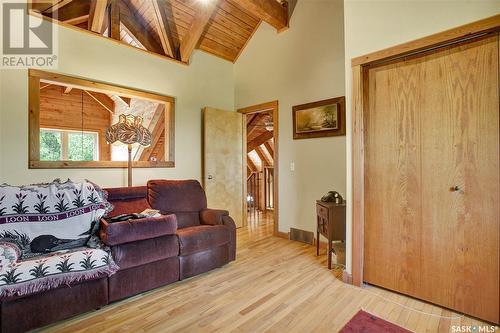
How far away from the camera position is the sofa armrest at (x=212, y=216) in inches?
110

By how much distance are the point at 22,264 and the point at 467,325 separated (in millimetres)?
2977

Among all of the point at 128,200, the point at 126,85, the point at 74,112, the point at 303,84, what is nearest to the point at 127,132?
the point at 126,85

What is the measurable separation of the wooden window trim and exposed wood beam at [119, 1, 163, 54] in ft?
2.88

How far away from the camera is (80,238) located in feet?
6.96

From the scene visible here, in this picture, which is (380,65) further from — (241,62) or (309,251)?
(241,62)

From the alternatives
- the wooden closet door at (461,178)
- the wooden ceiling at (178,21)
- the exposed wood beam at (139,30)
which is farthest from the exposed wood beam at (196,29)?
the wooden closet door at (461,178)

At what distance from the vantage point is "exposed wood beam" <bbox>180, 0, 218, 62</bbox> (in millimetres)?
3570

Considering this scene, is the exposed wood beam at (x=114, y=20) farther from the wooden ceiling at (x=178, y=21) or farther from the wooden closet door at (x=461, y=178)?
the wooden closet door at (x=461, y=178)

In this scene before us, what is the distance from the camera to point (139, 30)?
12.9 ft

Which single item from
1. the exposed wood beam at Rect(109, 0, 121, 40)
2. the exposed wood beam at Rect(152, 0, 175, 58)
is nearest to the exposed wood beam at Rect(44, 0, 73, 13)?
the exposed wood beam at Rect(109, 0, 121, 40)

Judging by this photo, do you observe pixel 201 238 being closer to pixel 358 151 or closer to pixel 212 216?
pixel 212 216

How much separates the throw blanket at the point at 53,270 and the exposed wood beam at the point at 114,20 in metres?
2.84

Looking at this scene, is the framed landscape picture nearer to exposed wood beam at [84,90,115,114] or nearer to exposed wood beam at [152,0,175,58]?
exposed wood beam at [152,0,175,58]

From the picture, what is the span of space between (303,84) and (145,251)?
2.92 m
